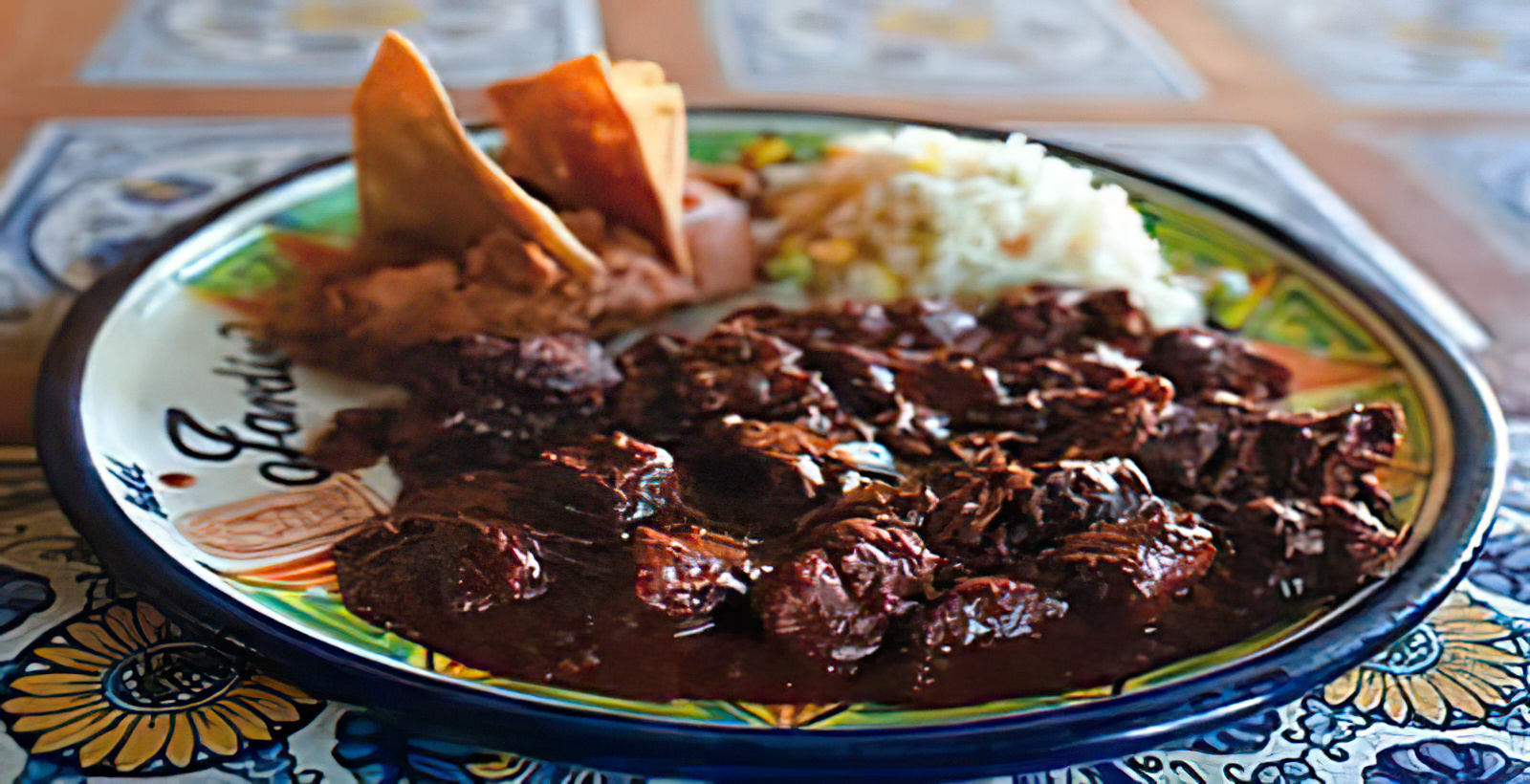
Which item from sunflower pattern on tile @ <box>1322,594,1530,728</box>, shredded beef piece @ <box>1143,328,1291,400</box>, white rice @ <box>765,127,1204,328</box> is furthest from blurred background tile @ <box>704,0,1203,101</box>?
sunflower pattern on tile @ <box>1322,594,1530,728</box>

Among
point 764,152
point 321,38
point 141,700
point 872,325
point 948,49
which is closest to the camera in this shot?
point 141,700

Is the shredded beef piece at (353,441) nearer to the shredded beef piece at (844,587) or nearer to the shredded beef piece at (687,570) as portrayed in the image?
the shredded beef piece at (687,570)

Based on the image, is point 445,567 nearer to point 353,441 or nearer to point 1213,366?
point 353,441

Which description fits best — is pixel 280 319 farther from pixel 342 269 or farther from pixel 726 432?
pixel 726 432

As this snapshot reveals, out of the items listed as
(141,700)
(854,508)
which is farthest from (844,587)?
(141,700)

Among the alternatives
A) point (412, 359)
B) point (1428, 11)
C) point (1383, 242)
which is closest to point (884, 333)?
point (412, 359)

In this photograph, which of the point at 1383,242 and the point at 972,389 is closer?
the point at 972,389
